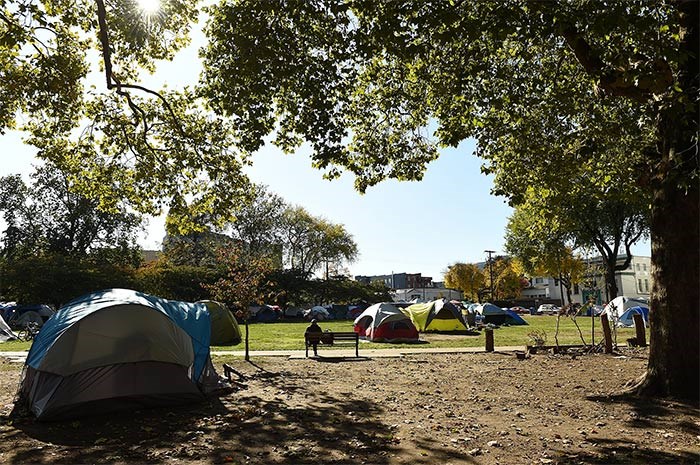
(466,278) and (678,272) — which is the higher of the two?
(466,278)

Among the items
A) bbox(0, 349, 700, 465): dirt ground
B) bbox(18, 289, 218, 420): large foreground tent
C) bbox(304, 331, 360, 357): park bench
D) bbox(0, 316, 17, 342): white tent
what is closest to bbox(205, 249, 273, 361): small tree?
bbox(304, 331, 360, 357): park bench

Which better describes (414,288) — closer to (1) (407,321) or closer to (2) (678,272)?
(1) (407,321)

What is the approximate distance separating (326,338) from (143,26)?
36.3ft

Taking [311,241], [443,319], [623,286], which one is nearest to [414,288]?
[623,286]

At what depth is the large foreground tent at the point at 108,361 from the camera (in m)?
7.55

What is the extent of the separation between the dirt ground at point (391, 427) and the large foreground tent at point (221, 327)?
36.4ft

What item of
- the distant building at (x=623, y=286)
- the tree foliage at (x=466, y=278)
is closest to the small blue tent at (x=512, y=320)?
the tree foliage at (x=466, y=278)

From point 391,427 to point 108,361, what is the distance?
4804mm

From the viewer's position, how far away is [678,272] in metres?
8.04

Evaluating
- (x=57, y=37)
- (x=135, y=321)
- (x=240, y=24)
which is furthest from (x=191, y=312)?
(x=57, y=37)

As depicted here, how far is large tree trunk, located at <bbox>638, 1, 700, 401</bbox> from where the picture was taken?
7.88 m

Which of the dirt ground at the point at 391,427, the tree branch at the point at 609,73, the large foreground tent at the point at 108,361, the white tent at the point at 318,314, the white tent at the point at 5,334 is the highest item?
the tree branch at the point at 609,73

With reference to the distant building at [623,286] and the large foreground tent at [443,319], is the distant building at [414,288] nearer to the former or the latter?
the distant building at [623,286]

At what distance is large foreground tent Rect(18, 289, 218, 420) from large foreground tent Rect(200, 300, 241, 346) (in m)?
12.7
